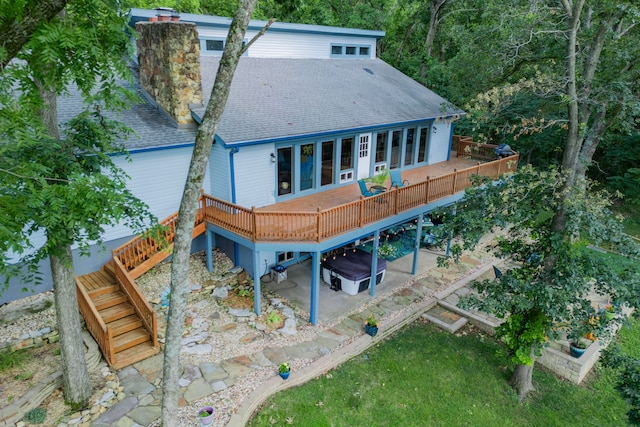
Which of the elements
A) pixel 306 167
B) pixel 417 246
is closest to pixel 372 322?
pixel 417 246

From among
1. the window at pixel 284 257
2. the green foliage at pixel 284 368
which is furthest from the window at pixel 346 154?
the green foliage at pixel 284 368

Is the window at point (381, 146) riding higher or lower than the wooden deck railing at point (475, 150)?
higher

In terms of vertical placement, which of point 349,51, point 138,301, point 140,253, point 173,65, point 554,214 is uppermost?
point 349,51

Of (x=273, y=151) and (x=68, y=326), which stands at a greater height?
Result: (x=273, y=151)

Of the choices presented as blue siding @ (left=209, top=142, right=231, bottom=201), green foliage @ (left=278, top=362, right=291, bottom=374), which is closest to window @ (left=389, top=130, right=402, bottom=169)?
blue siding @ (left=209, top=142, right=231, bottom=201)

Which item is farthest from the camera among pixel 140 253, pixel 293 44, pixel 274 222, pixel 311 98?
pixel 293 44

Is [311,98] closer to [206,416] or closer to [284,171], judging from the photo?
[284,171]

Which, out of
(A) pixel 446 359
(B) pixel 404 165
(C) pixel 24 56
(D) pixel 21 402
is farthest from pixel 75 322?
(B) pixel 404 165

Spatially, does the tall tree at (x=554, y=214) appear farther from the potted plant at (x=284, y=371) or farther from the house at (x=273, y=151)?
the potted plant at (x=284, y=371)
